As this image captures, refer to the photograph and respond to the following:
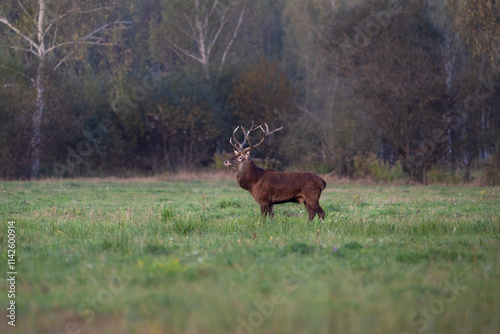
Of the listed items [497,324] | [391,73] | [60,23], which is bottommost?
[497,324]

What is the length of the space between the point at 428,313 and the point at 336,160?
24.2 meters

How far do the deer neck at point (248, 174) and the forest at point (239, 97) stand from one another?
13961 mm

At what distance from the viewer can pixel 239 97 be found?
114 feet

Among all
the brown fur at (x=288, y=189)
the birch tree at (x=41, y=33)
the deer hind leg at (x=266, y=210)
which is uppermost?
the birch tree at (x=41, y=33)

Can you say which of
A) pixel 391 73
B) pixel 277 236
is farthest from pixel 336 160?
pixel 277 236

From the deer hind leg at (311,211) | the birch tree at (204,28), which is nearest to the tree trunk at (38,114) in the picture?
the birch tree at (204,28)

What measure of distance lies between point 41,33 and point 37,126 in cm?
462

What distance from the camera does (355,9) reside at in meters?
28.0

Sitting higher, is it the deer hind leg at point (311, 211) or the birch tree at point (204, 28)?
the birch tree at point (204, 28)

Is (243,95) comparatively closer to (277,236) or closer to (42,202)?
(42,202)

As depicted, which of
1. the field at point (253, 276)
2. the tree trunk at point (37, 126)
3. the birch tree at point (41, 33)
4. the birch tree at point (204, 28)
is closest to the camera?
the field at point (253, 276)

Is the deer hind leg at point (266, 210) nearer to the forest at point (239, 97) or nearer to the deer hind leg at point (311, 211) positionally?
the deer hind leg at point (311, 211)

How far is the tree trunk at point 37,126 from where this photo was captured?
27047 mm

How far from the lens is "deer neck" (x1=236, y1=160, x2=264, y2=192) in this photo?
1123 cm
